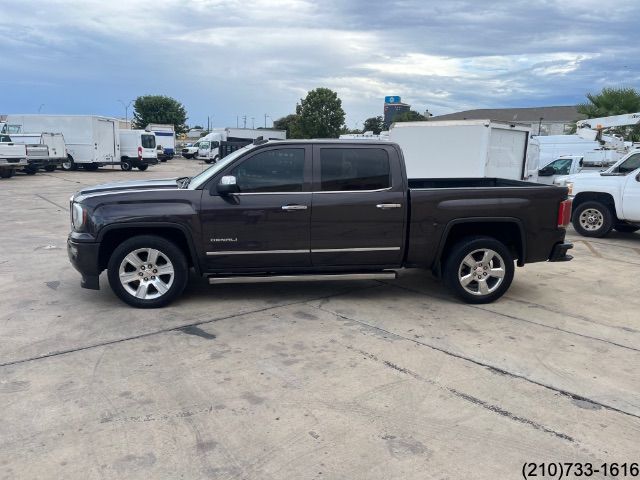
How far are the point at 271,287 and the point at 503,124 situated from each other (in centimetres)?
943

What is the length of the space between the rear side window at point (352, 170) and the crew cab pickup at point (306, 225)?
0.04ft

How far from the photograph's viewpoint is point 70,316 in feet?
18.1

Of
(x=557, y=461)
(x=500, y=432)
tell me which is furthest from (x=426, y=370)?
(x=557, y=461)

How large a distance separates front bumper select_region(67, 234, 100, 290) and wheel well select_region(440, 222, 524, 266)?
384 cm

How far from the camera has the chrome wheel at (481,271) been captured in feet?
19.8

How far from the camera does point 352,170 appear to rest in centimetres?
591

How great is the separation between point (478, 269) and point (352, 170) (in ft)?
6.03

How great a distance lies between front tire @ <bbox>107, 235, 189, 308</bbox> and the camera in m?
5.60

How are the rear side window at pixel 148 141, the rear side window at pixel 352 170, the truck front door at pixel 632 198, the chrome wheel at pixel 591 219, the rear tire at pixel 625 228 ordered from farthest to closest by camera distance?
1. the rear side window at pixel 148 141
2. the rear tire at pixel 625 228
3. the chrome wheel at pixel 591 219
4. the truck front door at pixel 632 198
5. the rear side window at pixel 352 170

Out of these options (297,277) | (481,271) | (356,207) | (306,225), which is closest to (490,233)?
(481,271)

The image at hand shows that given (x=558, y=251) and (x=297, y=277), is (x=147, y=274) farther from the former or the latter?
(x=558, y=251)

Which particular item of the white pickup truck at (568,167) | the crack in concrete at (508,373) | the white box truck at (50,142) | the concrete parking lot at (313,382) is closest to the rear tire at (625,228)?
the white pickup truck at (568,167)

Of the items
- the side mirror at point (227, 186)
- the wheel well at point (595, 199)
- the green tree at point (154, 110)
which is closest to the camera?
the side mirror at point (227, 186)

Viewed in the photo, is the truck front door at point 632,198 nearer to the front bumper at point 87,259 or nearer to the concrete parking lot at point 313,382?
the concrete parking lot at point 313,382
